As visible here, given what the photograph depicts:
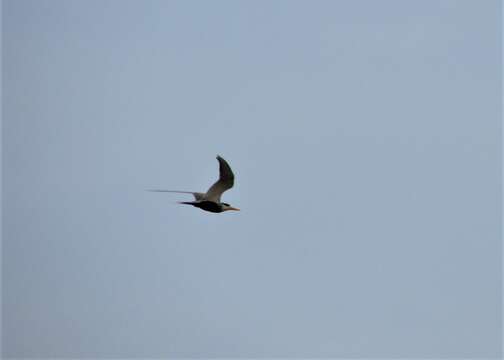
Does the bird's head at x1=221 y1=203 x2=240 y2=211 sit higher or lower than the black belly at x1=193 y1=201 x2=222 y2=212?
higher

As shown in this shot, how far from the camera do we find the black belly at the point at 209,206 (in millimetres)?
84469

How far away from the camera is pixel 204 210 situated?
85188mm

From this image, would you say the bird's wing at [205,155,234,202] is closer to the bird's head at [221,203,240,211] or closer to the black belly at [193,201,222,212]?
the black belly at [193,201,222,212]

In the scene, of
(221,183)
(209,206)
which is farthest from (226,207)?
(221,183)

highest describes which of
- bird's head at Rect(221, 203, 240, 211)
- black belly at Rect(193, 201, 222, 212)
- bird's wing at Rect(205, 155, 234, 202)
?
bird's wing at Rect(205, 155, 234, 202)

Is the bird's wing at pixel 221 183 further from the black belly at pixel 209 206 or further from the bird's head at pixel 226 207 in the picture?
the bird's head at pixel 226 207

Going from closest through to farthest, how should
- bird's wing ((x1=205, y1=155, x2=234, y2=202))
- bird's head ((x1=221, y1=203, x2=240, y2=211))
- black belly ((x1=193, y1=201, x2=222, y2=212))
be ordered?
bird's wing ((x1=205, y1=155, x2=234, y2=202))
black belly ((x1=193, y1=201, x2=222, y2=212))
bird's head ((x1=221, y1=203, x2=240, y2=211))

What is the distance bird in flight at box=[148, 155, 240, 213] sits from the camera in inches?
3282

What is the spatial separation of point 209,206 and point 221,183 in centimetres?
121

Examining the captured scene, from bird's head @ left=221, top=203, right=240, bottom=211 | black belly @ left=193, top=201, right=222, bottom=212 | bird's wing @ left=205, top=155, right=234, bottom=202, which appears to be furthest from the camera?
bird's head @ left=221, top=203, right=240, bottom=211

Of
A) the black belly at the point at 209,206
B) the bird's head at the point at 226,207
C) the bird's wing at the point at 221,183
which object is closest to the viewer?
the bird's wing at the point at 221,183

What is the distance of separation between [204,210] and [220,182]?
67.8 inches

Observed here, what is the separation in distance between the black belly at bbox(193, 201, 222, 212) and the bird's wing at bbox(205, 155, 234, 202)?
162mm

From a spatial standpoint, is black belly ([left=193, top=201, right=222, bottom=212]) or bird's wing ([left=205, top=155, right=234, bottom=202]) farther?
black belly ([left=193, top=201, right=222, bottom=212])
